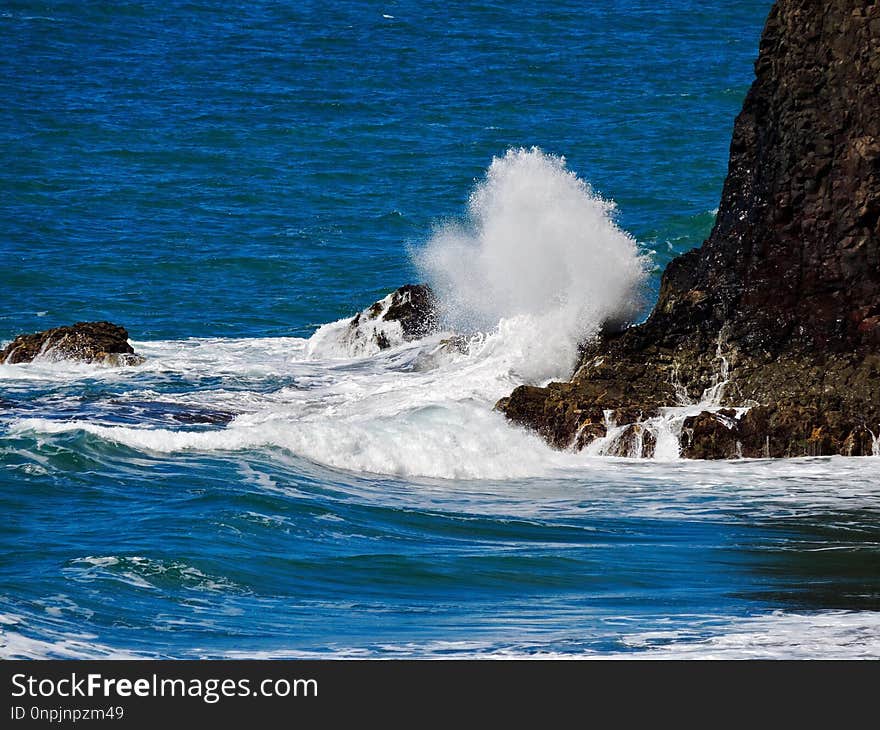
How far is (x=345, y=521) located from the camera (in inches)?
544

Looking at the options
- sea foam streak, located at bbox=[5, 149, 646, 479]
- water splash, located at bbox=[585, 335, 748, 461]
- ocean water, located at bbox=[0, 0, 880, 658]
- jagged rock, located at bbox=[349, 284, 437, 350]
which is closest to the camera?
ocean water, located at bbox=[0, 0, 880, 658]

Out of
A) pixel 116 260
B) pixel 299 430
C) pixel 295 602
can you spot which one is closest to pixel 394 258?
pixel 116 260

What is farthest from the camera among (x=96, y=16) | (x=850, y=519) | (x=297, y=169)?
(x=96, y=16)

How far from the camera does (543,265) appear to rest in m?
20.6

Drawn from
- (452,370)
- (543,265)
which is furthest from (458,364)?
(543,265)

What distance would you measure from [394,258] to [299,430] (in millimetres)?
16237

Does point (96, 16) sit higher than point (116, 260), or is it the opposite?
point (96, 16)

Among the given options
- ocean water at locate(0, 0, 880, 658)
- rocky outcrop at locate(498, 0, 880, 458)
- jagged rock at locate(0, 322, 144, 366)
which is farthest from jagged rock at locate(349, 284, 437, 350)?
rocky outcrop at locate(498, 0, 880, 458)

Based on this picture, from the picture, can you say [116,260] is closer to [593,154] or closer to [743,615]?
[593,154]

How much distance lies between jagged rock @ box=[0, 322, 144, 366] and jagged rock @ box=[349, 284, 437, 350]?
3.39 m

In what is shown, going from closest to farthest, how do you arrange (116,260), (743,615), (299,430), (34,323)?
(743,615), (299,430), (34,323), (116,260)

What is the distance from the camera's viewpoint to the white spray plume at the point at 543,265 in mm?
19578

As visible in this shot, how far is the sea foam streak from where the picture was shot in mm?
16609

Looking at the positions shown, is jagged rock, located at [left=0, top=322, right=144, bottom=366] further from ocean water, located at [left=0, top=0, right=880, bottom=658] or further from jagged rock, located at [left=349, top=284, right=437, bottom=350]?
jagged rock, located at [left=349, top=284, right=437, bottom=350]
